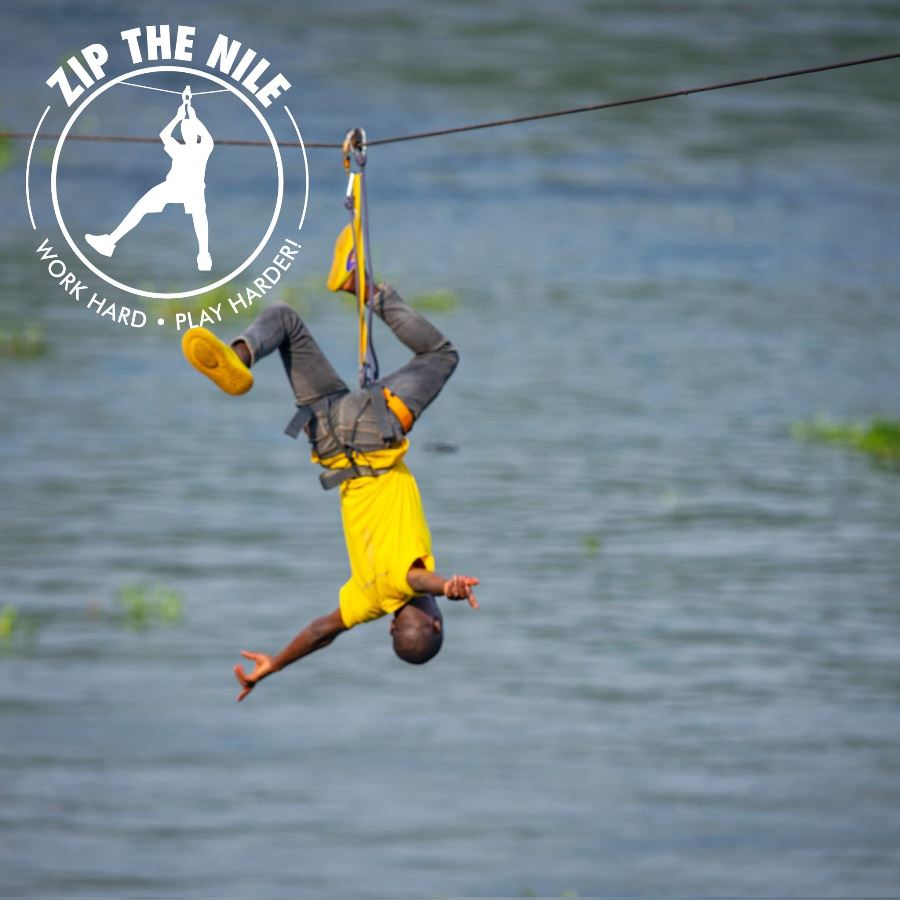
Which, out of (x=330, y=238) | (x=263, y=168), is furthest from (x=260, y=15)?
(x=330, y=238)

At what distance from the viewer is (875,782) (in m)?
27.4

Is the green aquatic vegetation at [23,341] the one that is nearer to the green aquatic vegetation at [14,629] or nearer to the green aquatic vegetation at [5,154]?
the green aquatic vegetation at [5,154]

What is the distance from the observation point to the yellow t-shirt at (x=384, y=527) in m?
9.63

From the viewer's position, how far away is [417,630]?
32.7 feet

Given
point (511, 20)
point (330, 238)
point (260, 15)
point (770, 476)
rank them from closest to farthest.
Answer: point (770, 476), point (330, 238), point (260, 15), point (511, 20)

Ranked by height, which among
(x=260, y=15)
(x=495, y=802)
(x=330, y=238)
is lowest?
(x=495, y=802)

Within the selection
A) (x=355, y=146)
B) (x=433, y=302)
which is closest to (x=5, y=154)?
(x=433, y=302)

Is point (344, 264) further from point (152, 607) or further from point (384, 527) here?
point (152, 607)

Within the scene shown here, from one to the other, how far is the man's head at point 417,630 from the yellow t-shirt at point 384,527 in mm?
175

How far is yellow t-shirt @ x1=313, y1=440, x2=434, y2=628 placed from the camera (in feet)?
31.6

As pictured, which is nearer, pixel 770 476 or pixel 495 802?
pixel 495 802

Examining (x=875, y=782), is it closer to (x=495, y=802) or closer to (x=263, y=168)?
(x=495, y=802)

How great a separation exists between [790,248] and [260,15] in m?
17.4

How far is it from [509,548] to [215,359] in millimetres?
25020
